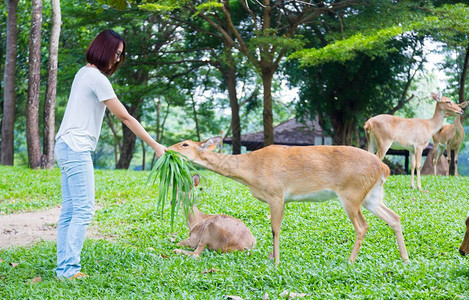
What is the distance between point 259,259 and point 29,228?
392cm

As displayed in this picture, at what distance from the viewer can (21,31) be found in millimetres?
22359

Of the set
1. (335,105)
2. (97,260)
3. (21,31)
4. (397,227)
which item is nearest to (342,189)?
(397,227)

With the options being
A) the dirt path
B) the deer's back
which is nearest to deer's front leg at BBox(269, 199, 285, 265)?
the deer's back

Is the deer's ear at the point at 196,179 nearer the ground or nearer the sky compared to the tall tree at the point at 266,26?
nearer the ground

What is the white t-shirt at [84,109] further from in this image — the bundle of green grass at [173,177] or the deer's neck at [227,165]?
the deer's neck at [227,165]

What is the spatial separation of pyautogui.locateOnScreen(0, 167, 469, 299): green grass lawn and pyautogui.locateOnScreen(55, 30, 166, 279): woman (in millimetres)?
314

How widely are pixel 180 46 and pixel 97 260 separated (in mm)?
20778

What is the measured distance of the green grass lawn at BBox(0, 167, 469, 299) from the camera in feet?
14.2

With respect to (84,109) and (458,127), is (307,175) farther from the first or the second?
(458,127)

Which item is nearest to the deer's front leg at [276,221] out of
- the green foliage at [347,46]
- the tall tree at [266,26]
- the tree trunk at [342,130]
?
the green foliage at [347,46]

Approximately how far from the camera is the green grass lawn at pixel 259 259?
4.33 metres

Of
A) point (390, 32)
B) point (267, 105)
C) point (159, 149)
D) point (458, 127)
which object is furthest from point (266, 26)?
point (159, 149)

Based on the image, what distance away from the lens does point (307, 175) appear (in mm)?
5465

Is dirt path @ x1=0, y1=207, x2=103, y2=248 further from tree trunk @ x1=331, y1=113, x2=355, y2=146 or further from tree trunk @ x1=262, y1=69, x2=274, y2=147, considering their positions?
tree trunk @ x1=331, y1=113, x2=355, y2=146
